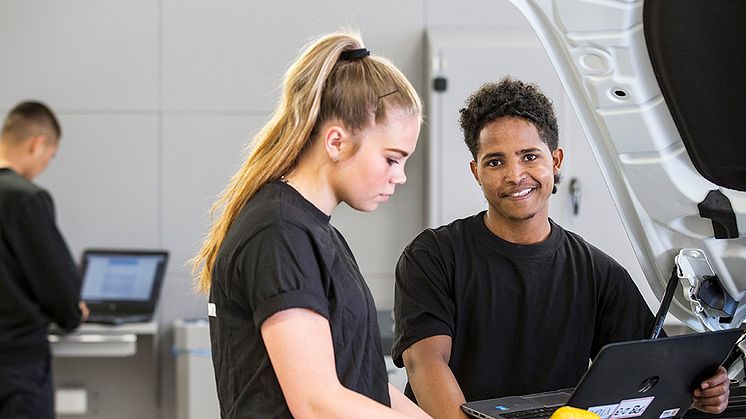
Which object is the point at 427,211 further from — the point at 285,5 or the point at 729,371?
the point at 729,371

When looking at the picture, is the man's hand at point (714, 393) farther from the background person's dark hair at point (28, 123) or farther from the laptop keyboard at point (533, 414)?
the background person's dark hair at point (28, 123)

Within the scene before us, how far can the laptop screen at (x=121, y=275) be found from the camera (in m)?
4.32

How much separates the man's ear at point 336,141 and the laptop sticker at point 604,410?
53 centimetres

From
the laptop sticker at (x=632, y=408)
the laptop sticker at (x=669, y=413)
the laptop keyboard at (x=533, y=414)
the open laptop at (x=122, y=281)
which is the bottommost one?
the open laptop at (x=122, y=281)

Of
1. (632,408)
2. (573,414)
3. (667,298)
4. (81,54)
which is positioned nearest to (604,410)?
(632,408)

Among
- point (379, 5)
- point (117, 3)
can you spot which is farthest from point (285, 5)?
point (117, 3)

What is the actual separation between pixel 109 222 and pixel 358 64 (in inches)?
124

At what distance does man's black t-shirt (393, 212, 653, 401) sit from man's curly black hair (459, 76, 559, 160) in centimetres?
19

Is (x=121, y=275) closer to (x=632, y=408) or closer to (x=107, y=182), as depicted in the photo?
(x=107, y=182)

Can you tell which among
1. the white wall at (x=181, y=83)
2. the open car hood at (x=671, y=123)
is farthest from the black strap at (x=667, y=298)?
the white wall at (x=181, y=83)

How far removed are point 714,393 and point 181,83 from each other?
3.10 meters

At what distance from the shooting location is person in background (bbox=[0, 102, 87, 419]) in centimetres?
336

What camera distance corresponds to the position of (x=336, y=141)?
1.44 metres

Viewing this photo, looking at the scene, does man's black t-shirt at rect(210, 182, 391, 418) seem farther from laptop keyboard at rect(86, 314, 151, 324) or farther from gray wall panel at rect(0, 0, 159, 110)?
gray wall panel at rect(0, 0, 159, 110)
